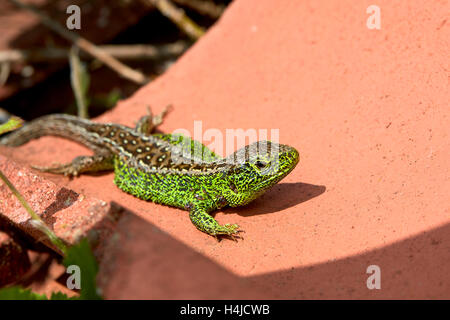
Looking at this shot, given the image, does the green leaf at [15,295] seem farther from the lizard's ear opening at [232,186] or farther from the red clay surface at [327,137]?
the lizard's ear opening at [232,186]

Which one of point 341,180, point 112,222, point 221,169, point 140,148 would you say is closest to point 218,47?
point 140,148

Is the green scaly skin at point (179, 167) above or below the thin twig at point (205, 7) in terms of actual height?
below

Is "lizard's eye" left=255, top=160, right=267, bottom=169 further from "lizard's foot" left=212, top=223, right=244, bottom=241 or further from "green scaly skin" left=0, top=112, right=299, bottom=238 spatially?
"lizard's foot" left=212, top=223, right=244, bottom=241

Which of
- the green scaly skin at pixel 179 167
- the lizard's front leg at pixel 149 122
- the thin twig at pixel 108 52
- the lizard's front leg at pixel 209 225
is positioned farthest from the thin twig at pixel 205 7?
the lizard's front leg at pixel 209 225

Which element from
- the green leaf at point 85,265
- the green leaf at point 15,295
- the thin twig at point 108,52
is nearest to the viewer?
the green leaf at point 85,265

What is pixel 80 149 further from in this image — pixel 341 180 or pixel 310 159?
pixel 341 180

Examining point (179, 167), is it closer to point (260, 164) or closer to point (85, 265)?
point (260, 164)

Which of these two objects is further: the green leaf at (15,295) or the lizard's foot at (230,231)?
the lizard's foot at (230,231)

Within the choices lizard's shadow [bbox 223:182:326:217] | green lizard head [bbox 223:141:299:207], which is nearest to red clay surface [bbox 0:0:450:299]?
lizard's shadow [bbox 223:182:326:217]
